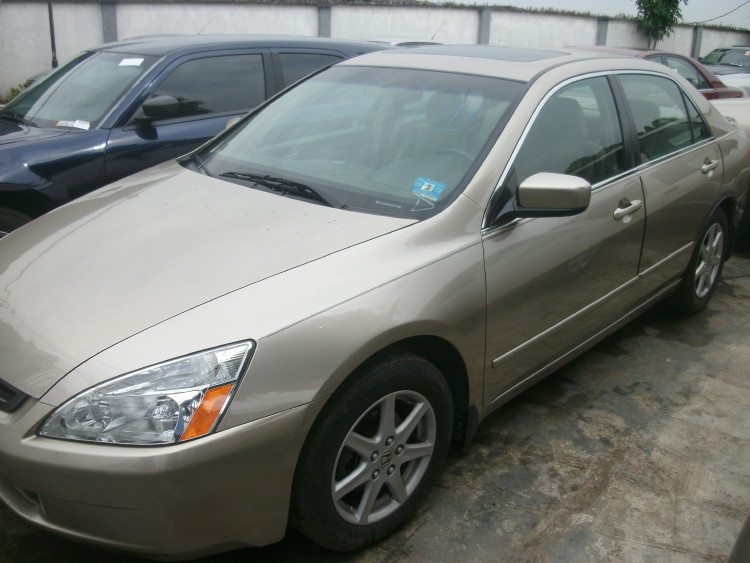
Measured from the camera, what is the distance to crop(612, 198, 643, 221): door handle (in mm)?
3287

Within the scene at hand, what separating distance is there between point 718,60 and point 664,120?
1328 centimetres

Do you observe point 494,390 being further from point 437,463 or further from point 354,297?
point 354,297

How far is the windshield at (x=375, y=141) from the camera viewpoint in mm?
2756

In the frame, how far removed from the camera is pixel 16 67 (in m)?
13.1

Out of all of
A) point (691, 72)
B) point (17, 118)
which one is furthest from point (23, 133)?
point (691, 72)

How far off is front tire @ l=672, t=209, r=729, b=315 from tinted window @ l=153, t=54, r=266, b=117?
3091 mm

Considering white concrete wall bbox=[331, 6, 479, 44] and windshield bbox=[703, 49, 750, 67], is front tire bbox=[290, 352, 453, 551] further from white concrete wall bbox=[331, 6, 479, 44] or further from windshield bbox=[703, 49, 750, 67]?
white concrete wall bbox=[331, 6, 479, 44]

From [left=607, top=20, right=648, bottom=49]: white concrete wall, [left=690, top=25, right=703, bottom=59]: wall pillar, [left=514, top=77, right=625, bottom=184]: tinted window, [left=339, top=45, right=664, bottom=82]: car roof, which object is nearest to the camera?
[left=514, top=77, right=625, bottom=184]: tinted window

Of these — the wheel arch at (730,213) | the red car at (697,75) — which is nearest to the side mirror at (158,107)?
the wheel arch at (730,213)

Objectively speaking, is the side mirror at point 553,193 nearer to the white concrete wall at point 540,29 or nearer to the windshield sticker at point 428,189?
the windshield sticker at point 428,189

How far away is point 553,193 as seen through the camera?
264cm

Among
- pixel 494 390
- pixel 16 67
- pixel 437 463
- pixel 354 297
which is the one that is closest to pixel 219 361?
pixel 354 297

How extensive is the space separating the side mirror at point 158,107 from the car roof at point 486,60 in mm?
1665

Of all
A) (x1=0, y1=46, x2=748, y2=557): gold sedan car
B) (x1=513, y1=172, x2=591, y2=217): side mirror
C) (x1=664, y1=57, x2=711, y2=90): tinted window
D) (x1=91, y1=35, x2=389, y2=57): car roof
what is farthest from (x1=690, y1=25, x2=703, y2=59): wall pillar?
(x1=513, y1=172, x2=591, y2=217): side mirror
